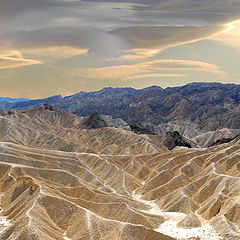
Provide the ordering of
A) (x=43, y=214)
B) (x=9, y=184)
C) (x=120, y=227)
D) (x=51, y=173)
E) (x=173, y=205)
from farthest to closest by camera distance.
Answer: (x=51, y=173), (x=9, y=184), (x=173, y=205), (x=43, y=214), (x=120, y=227)

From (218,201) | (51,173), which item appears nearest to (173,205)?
(218,201)

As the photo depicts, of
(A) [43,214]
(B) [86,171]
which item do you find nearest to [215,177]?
(B) [86,171]

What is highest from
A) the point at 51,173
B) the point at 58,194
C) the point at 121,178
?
the point at 58,194

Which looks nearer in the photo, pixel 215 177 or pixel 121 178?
pixel 215 177

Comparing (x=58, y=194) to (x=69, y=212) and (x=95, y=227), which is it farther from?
(x=95, y=227)

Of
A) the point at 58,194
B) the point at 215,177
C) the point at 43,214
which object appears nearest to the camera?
the point at 43,214

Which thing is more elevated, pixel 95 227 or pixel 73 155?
pixel 95 227
